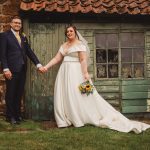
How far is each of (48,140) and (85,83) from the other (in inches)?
72.0

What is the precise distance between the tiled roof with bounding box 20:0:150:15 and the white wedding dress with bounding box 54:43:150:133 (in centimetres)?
112

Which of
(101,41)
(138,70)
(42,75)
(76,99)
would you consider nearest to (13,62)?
(42,75)

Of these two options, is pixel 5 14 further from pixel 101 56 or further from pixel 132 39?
pixel 132 39

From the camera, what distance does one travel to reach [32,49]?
9875 mm

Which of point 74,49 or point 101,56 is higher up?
point 74,49

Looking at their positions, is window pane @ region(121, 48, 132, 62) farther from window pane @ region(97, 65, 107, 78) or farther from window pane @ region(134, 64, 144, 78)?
window pane @ region(97, 65, 107, 78)

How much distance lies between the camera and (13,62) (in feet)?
29.2

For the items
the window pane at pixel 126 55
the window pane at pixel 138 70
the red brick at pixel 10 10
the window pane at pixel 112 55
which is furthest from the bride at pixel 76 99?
the window pane at pixel 138 70

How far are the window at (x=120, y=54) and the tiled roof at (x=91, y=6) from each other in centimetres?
65

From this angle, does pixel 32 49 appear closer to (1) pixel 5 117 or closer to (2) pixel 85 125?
(1) pixel 5 117

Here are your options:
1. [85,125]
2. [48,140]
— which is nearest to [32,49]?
[85,125]

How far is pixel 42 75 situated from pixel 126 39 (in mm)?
2241

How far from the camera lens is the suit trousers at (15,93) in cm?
889

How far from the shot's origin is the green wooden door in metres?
9.91
